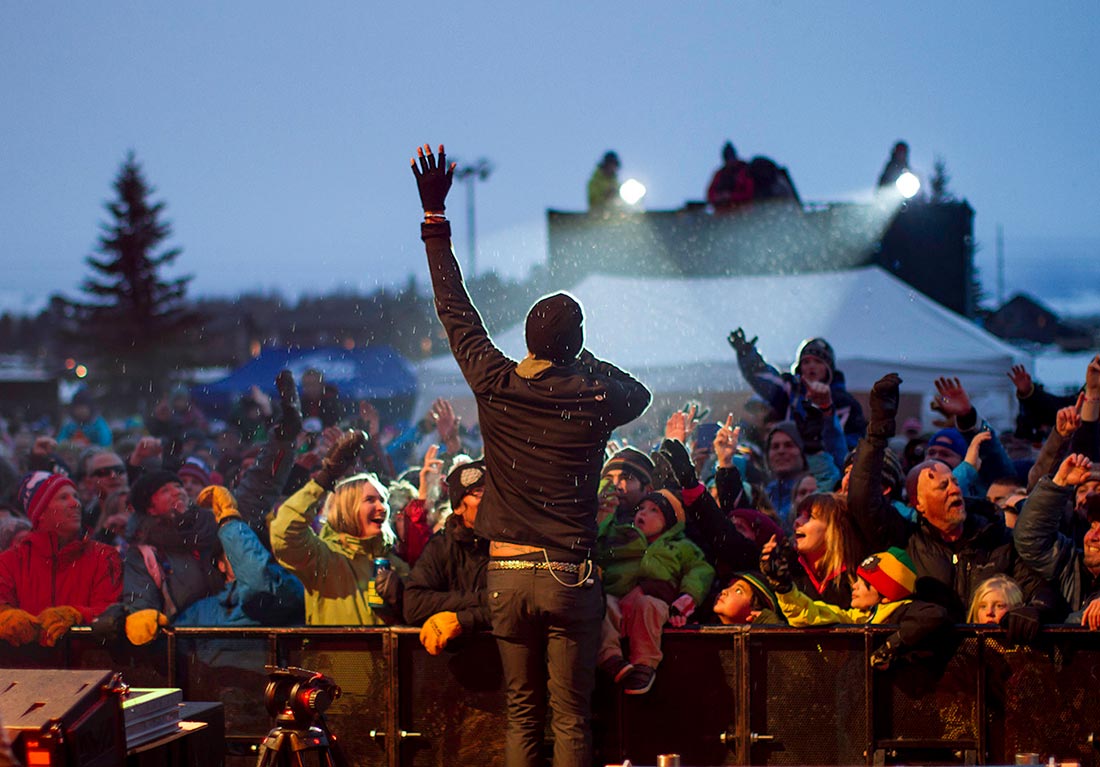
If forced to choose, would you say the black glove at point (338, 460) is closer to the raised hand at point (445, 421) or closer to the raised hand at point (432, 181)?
the raised hand at point (432, 181)

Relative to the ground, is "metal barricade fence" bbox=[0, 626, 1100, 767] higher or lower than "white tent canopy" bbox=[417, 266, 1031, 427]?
lower

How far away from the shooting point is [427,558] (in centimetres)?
552

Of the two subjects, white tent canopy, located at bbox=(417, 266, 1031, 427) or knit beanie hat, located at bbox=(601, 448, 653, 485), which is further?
white tent canopy, located at bbox=(417, 266, 1031, 427)

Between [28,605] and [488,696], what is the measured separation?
253 cm

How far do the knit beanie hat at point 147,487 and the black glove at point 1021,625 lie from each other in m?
4.52

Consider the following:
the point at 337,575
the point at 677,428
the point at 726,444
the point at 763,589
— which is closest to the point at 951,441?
the point at 726,444

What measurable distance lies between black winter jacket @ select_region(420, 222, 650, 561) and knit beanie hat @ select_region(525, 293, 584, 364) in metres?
0.06

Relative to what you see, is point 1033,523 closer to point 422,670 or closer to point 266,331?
point 422,670

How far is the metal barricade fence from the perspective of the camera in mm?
5074

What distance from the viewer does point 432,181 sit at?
535 centimetres

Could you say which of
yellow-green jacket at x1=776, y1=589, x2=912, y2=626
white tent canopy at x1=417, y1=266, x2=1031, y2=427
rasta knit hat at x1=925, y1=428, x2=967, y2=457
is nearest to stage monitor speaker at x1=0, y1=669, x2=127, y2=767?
yellow-green jacket at x1=776, y1=589, x2=912, y2=626

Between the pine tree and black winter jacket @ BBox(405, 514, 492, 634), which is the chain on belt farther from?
the pine tree

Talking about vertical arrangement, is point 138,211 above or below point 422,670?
above

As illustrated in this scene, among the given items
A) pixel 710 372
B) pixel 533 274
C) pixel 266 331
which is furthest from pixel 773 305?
pixel 266 331
